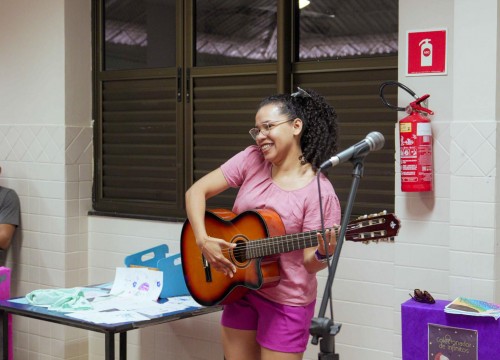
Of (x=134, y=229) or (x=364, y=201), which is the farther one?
(x=134, y=229)

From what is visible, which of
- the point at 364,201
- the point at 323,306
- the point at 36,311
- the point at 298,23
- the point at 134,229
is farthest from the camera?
the point at 134,229

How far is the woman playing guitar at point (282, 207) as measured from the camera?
2.87m

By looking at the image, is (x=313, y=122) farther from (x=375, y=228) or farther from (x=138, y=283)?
(x=138, y=283)

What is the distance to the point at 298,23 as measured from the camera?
4062 millimetres

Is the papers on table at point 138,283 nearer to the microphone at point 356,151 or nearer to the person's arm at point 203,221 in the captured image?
the person's arm at point 203,221

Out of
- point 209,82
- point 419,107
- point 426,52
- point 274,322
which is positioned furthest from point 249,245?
point 209,82

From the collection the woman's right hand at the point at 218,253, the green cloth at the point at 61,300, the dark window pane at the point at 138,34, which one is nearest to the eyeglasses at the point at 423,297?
the woman's right hand at the point at 218,253

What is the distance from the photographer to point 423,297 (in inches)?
128

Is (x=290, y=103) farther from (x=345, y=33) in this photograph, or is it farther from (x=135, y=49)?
(x=135, y=49)

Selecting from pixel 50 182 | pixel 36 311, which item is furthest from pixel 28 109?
pixel 36 311

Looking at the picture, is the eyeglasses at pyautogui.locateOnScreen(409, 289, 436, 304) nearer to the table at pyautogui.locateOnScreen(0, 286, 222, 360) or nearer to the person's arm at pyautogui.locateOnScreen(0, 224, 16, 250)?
the table at pyautogui.locateOnScreen(0, 286, 222, 360)

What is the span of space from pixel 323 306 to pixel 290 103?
1000 millimetres

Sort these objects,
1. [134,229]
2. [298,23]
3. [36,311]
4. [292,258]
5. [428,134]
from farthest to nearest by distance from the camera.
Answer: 1. [134,229]
2. [298,23]
3. [36,311]
4. [428,134]
5. [292,258]

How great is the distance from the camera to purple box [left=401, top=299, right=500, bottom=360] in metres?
3.03
